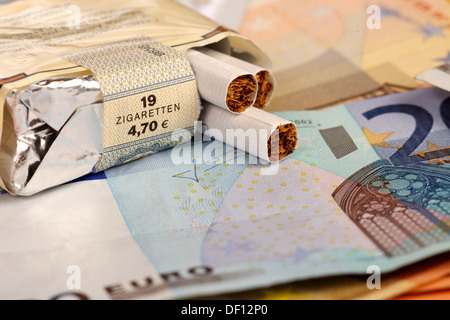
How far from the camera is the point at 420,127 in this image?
147cm

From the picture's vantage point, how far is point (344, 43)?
194 centimetres

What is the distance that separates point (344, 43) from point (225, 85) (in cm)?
80

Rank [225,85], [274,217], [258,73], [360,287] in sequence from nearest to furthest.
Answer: [360,287]
[274,217]
[225,85]
[258,73]

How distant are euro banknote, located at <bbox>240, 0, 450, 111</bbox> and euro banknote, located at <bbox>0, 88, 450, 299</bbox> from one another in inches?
10.7

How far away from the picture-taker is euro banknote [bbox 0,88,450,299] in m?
1.00

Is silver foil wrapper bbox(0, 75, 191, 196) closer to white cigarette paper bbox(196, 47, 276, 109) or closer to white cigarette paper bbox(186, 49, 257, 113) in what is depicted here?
white cigarette paper bbox(186, 49, 257, 113)

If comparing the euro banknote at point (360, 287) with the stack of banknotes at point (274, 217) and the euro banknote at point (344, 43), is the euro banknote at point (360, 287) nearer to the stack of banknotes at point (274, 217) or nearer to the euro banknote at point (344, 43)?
the stack of banknotes at point (274, 217)

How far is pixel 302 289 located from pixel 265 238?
128 mm

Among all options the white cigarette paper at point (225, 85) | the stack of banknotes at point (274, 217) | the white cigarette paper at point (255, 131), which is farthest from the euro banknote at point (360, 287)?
the white cigarette paper at point (225, 85)

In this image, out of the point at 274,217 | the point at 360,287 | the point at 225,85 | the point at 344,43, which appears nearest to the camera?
the point at 360,287

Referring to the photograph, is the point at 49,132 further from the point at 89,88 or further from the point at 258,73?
the point at 258,73

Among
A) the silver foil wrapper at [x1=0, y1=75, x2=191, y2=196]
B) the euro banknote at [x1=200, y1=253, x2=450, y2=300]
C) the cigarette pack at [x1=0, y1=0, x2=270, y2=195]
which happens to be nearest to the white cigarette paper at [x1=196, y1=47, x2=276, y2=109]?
the cigarette pack at [x1=0, y1=0, x2=270, y2=195]

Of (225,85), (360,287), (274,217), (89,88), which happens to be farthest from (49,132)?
(360,287)

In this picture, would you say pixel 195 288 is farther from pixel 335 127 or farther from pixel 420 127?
pixel 420 127
